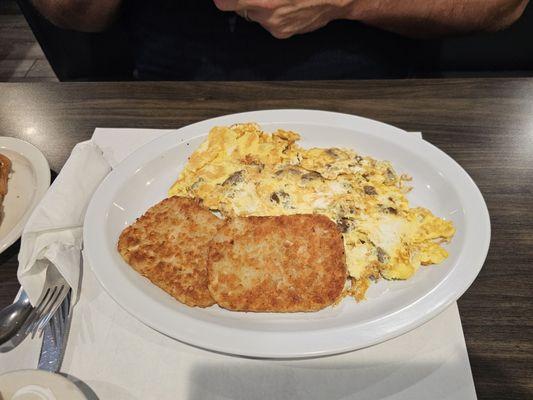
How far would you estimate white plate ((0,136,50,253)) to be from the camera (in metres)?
1.34

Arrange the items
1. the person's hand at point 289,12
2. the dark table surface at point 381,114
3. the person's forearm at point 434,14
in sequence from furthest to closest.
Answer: the person's forearm at point 434,14 → the person's hand at point 289,12 → the dark table surface at point 381,114

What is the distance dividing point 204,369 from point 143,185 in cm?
69

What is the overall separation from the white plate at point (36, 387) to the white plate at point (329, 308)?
23 centimetres

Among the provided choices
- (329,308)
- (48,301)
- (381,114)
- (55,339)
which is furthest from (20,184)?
(381,114)

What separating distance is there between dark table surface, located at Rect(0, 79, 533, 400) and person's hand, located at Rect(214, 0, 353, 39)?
24 cm

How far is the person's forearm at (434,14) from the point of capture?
182cm

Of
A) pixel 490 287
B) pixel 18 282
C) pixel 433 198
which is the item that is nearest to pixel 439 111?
pixel 433 198

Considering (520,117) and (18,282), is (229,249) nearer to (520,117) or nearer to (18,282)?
(18,282)

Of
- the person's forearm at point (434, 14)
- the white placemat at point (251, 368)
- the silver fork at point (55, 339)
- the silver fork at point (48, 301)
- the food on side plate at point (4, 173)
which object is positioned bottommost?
the white placemat at point (251, 368)

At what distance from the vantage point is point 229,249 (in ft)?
3.84

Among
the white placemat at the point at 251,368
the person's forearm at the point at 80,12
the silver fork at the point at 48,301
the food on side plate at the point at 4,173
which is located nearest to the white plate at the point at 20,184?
the food on side plate at the point at 4,173

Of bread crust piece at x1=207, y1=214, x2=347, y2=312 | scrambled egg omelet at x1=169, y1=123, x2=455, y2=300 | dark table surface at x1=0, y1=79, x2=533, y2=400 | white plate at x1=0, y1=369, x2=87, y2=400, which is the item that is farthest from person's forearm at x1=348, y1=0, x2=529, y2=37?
white plate at x1=0, y1=369, x2=87, y2=400

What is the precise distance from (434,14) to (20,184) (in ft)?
6.16

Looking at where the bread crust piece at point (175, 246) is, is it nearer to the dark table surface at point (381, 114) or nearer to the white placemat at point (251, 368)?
the white placemat at point (251, 368)
